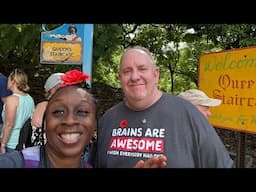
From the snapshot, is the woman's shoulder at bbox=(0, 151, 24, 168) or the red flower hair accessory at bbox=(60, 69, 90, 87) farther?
the red flower hair accessory at bbox=(60, 69, 90, 87)

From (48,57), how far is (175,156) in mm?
2638

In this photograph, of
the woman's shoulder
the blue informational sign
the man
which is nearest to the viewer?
the woman's shoulder

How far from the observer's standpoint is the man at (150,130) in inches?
79.9

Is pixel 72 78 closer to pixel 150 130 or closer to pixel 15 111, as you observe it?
pixel 150 130

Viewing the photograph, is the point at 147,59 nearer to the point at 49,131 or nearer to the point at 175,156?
the point at 175,156

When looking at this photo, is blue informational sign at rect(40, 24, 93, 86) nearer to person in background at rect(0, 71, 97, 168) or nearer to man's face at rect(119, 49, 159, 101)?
man's face at rect(119, 49, 159, 101)

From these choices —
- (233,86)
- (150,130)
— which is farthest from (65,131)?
(233,86)

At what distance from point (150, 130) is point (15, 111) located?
2.20m

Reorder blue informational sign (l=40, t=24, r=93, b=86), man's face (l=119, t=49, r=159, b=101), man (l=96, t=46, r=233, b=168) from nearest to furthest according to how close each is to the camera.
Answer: man (l=96, t=46, r=233, b=168)
man's face (l=119, t=49, r=159, b=101)
blue informational sign (l=40, t=24, r=93, b=86)

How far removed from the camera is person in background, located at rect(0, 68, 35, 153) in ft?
13.0

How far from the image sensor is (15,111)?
3.97m

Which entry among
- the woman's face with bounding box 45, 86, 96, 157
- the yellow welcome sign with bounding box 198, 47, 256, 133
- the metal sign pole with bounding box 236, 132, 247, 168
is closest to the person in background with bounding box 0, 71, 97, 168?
the woman's face with bounding box 45, 86, 96, 157
